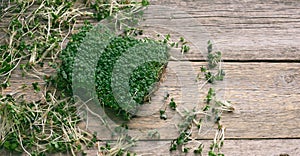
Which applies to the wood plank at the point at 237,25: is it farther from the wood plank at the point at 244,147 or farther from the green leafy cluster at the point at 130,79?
the wood plank at the point at 244,147

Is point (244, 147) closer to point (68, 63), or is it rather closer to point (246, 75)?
point (246, 75)

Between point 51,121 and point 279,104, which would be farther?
point 279,104

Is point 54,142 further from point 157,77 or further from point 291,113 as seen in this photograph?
point 291,113

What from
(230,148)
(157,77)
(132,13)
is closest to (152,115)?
(157,77)

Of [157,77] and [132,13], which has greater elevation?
[132,13]

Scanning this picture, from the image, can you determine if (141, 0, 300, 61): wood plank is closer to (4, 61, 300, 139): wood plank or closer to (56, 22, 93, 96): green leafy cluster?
(4, 61, 300, 139): wood plank

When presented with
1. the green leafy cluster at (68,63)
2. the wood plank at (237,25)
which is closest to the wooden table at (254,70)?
the wood plank at (237,25)

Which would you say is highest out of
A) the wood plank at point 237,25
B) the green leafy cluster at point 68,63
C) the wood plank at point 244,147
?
the wood plank at point 237,25

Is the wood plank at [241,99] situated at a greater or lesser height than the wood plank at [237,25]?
lesser
